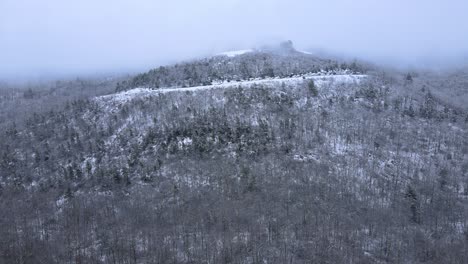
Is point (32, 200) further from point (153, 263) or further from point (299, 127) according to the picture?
point (299, 127)

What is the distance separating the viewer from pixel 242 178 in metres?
68.3

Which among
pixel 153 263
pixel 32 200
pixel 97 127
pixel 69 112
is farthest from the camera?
pixel 69 112

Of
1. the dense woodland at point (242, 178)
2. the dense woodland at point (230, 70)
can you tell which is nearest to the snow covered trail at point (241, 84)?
the dense woodland at point (242, 178)

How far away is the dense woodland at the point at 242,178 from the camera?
57906 mm

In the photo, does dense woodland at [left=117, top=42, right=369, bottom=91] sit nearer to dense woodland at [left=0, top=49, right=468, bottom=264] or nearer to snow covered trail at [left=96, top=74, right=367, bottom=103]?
snow covered trail at [left=96, top=74, right=367, bottom=103]

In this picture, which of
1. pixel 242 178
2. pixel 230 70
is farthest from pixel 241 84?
pixel 242 178

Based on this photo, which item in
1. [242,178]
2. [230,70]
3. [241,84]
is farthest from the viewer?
[230,70]

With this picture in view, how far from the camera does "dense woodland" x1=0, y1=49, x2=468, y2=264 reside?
57906mm

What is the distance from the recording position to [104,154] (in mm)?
77688

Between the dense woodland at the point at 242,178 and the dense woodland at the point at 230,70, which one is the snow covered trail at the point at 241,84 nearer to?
the dense woodland at the point at 242,178

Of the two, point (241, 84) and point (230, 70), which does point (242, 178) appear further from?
point (230, 70)

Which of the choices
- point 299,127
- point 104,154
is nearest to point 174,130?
point 104,154

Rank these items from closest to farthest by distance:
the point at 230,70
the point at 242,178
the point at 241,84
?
the point at 242,178 < the point at 241,84 < the point at 230,70

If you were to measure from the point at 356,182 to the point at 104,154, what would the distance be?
136 ft
